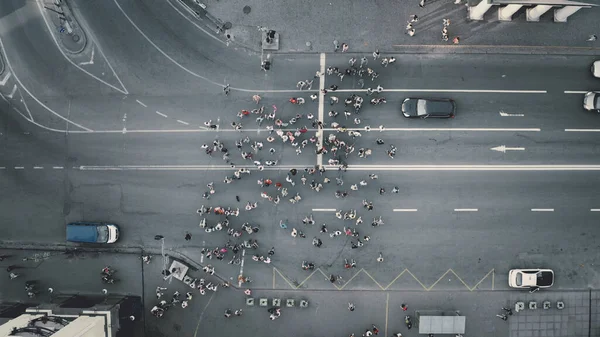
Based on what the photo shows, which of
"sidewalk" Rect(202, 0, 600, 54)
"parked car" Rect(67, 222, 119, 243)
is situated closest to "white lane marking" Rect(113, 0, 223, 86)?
"sidewalk" Rect(202, 0, 600, 54)

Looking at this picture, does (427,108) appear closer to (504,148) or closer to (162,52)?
(504,148)

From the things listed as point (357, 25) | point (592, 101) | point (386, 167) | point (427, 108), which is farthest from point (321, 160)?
point (592, 101)

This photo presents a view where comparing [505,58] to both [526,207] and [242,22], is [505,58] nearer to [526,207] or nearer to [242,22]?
[526,207]

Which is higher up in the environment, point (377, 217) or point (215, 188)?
point (215, 188)

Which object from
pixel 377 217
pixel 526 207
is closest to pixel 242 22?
pixel 377 217

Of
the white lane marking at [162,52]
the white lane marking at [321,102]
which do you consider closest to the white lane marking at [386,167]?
the white lane marking at [321,102]

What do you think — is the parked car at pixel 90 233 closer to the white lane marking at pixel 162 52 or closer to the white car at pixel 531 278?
the white lane marking at pixel 162 52
